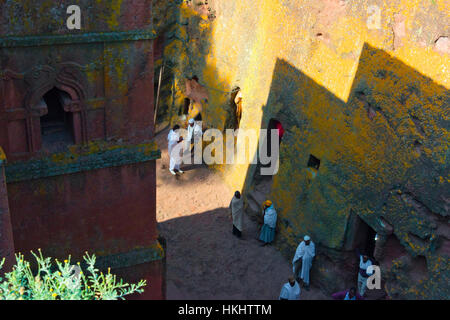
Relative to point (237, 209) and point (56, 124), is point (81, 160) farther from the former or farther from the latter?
point (237, 209)

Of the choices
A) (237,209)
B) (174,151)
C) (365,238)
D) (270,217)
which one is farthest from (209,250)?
(365,238)

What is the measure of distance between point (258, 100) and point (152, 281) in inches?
228

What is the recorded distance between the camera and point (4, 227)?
5.20 metres

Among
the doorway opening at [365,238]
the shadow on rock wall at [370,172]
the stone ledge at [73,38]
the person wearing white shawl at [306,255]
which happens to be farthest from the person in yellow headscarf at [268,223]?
the stone ledge at [73,38]

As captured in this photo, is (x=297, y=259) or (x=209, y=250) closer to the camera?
(x=297, y=259)

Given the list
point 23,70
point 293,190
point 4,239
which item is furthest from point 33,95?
point 293,190

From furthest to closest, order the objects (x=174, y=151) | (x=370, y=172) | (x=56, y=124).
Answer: (x=174, y=151)
(x=370, y=172)
(x=56, y=124)

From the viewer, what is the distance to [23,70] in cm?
577

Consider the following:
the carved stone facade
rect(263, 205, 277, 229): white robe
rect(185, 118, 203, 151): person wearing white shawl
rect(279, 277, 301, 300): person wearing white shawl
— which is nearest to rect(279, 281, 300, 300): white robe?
rect(279, 277, 301, 300): person wearing white shawl

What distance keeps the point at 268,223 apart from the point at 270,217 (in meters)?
0.15

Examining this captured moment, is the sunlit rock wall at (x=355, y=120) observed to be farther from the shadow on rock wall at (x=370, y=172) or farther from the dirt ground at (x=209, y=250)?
the dirt ground at (x=209, y=250)

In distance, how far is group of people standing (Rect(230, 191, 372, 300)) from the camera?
8.98 metres

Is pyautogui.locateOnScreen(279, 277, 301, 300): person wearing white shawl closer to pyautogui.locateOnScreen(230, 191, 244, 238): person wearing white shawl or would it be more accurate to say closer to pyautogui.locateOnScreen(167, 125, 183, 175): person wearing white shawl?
pyautogui.locateOnScreen(230, 191, 244, 238): person wearing white shawl

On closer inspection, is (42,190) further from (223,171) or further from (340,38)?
(223,171)
